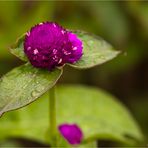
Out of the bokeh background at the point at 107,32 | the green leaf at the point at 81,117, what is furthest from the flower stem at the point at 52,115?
the bokeh background at the point at 107,32

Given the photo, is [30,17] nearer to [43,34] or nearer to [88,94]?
[88,94]

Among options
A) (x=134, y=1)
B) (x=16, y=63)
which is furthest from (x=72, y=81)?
(x=134, y=1)

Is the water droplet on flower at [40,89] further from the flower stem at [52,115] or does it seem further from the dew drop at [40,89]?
the flower stem at [52,115]

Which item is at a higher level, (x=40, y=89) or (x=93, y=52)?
(x=93, y=52)

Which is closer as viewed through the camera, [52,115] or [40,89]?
[40,89]

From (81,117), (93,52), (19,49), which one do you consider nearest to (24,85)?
(19,49)

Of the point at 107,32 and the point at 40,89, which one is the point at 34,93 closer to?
the point at 40,89

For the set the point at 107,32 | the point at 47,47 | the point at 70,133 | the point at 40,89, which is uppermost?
the point at 107,32
